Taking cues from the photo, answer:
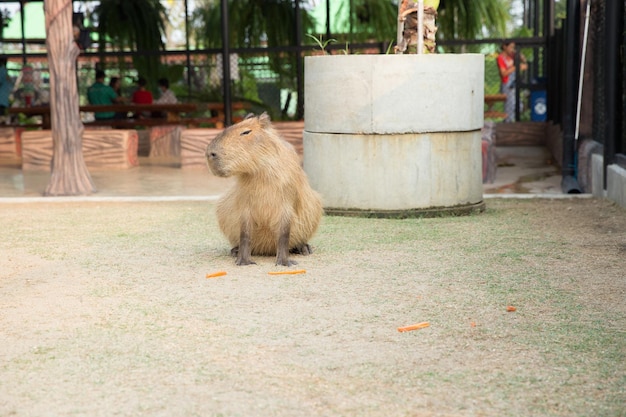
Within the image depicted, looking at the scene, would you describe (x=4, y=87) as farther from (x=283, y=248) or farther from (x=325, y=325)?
(x=325, y=325)

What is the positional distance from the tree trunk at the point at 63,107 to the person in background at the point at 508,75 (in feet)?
24.3

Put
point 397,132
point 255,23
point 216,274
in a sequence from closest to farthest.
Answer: point 216,274, point 397,132, point 255,23

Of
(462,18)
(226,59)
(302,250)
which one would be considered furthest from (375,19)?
(302,250)

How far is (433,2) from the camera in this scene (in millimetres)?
7613

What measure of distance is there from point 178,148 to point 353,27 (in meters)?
3.95

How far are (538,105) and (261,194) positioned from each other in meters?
10.6

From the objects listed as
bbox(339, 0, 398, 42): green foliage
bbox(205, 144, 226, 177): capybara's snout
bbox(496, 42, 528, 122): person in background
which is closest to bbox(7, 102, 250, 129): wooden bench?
bbox(339, 0, 398, 42): green foliage

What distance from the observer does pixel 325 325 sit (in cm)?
387

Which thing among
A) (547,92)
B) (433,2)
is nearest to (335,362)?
(433,2)

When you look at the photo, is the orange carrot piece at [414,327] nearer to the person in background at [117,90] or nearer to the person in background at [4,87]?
the person in background at [117,90]

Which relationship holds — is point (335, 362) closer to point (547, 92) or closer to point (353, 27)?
point (547, 92)

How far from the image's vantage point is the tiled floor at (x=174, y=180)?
9.18 m

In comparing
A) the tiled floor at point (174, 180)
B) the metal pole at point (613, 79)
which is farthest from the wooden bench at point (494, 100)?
the metal pole at point (613, 79)

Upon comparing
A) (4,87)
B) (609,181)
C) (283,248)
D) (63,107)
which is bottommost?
(283,248)
